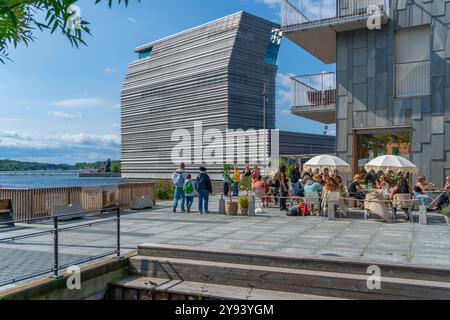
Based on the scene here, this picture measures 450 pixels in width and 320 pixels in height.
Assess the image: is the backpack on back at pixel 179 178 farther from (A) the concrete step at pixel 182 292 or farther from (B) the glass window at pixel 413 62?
(B) the glass window at pixel 413 62

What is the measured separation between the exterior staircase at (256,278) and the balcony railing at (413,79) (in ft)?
35.2

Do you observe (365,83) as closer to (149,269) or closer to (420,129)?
(420,129)

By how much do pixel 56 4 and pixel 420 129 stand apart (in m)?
14.4

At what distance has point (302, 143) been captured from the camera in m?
83.1

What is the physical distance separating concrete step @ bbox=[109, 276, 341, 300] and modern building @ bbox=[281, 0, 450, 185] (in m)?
10.5

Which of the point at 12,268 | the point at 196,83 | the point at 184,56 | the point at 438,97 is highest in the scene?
the point at 184,56

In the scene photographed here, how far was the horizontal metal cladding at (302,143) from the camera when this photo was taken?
260 feet

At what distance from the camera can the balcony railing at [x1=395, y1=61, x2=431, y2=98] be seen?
15234 millimetres

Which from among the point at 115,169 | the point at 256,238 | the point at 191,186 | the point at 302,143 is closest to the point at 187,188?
the point at 191,186

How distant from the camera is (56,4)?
131 inches
